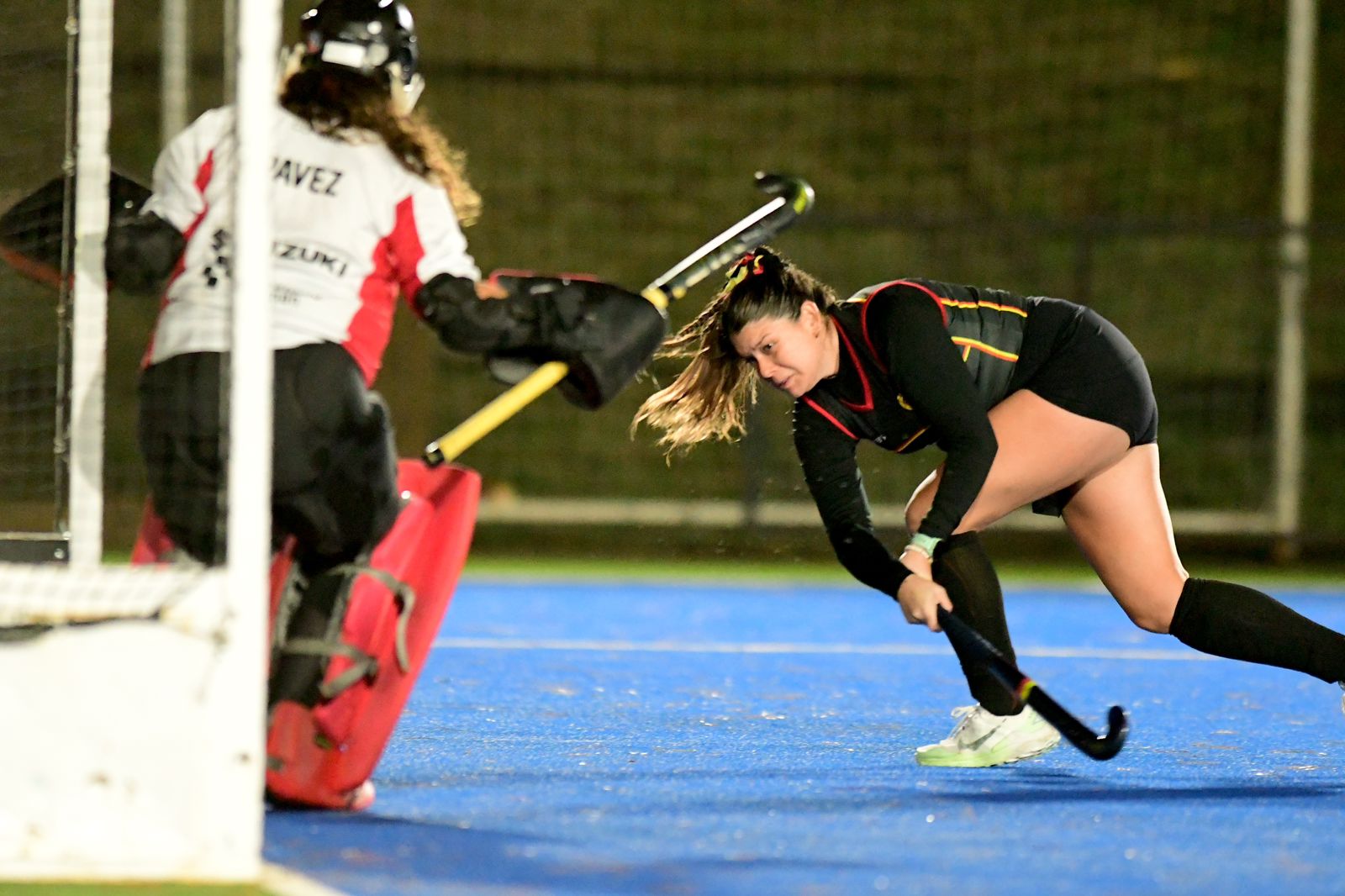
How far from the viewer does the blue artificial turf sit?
10.0ft

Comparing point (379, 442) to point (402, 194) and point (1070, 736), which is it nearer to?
point (402, 194)

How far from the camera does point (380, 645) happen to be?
3.63 metres

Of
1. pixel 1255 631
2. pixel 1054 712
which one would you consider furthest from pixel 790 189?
pixel 1255 631

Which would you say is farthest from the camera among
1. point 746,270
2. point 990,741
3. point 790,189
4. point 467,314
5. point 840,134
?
point 840,134

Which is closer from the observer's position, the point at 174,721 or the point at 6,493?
the point at 174,721

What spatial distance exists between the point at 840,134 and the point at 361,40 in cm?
877

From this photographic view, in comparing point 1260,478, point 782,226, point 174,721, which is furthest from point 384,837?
point 1260,478

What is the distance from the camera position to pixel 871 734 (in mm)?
4703

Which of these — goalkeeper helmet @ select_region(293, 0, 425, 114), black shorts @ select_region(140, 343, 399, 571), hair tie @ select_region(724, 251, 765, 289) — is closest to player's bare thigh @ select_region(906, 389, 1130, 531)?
hair tie @ select_region(724, 251, 765, 289)

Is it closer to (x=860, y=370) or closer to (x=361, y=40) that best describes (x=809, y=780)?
(x=860, y=370)

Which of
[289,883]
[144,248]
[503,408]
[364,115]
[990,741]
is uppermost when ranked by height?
[364,115]

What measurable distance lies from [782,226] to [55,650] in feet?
6.42

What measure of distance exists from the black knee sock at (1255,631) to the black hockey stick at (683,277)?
4.10 ft

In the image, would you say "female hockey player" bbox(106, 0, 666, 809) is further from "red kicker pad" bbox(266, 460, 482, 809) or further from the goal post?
the goal post
